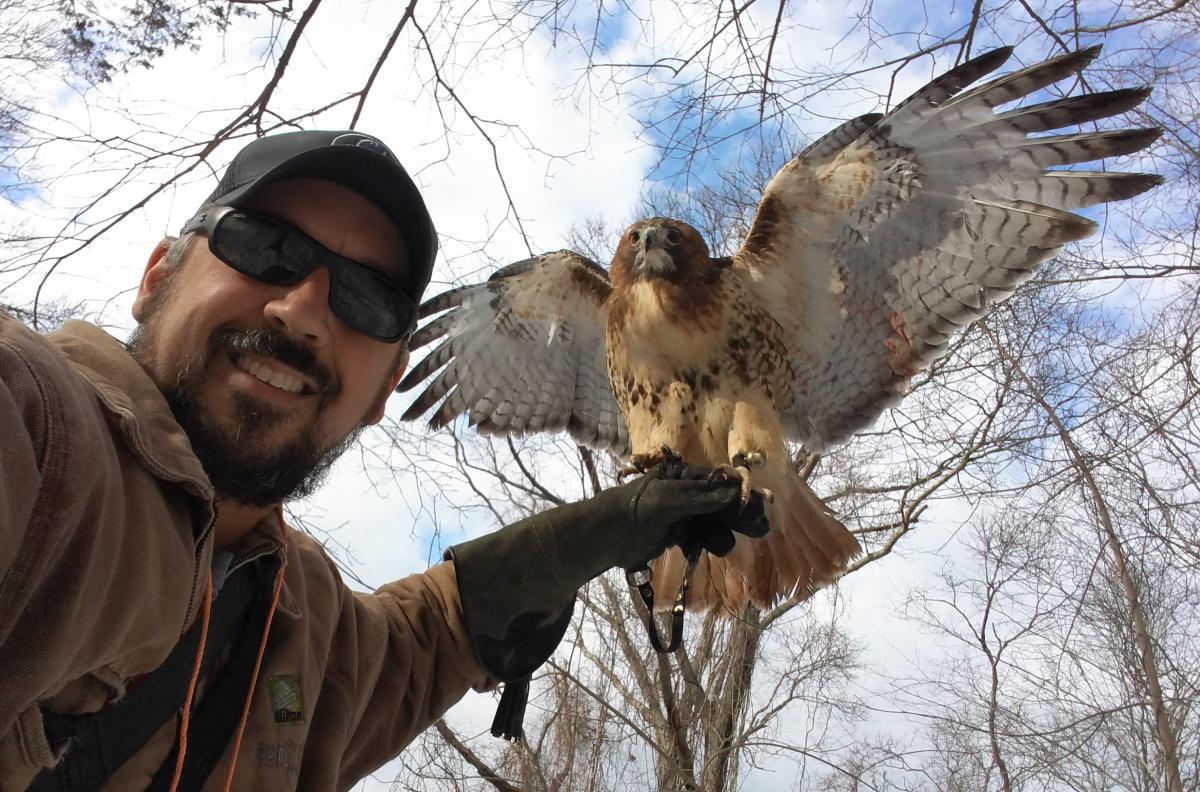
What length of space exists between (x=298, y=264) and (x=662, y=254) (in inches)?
70.4

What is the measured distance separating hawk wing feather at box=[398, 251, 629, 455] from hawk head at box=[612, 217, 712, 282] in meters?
0.59

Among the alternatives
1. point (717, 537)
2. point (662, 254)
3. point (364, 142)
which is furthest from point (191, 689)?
point (662, 254)

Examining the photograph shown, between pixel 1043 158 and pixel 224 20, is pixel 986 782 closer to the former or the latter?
pixel 1043 158

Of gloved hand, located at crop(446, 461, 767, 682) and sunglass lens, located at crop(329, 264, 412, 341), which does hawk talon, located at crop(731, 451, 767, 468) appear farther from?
sunglass lens, located at crop(329, 264, 412, 341)

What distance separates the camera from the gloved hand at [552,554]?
239 centimetres

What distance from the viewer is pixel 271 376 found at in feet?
5.60

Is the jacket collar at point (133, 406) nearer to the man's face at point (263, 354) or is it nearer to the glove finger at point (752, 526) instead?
the man's face at point (263, 354)

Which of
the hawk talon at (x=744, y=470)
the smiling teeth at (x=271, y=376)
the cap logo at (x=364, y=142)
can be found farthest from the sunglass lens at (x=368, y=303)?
the hawk talon at (x=744, y=470)

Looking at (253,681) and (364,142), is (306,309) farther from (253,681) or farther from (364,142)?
(253,681)

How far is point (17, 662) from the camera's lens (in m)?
0.99

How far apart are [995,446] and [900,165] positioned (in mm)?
5503

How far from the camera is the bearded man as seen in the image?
1027 millimetres

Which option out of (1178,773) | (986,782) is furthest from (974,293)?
(986,782)

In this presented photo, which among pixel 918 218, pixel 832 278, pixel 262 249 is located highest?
pixel 918 218
